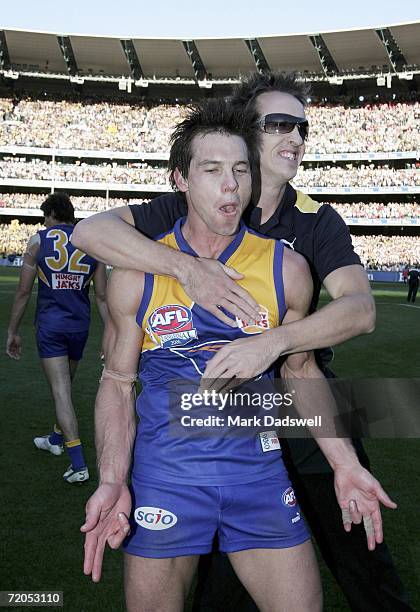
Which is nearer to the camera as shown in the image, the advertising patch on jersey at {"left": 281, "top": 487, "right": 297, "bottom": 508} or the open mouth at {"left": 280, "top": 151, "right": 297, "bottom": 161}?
the advertising patch on jersey at {"left": 281, "top": 487, "right": 297, "bottom": 508}

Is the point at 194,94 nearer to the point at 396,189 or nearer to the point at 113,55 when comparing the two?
the point at 113,55

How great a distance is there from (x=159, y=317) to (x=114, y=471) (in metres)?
0.61

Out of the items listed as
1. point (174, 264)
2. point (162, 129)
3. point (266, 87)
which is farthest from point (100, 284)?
point (162, 129)

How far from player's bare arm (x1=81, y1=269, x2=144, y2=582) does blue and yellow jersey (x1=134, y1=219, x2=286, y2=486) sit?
0.17 feet

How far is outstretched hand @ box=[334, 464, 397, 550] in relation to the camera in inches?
106

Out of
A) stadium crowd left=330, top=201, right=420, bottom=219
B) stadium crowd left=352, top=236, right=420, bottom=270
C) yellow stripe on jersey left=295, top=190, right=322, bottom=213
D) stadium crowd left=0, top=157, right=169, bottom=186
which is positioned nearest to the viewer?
yellow stripe on jersey left=295, top=190, right=322, bottom=213

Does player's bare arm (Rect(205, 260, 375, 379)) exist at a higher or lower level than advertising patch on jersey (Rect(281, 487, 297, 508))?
higher

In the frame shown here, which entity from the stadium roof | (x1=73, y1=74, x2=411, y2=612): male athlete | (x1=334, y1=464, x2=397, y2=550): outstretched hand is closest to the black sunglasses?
(x1=73, y1=74, x2=411, y2=612): male athlete

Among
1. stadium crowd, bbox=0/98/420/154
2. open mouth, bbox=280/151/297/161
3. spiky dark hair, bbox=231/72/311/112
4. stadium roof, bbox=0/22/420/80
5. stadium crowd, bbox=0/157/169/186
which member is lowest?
open mouth, bbox=280/151/297/161

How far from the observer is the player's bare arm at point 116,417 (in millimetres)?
2479

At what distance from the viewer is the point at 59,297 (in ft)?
21.9

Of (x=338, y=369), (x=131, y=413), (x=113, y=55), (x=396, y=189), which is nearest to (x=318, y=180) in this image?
(x=396, y=189)

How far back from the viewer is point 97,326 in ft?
59.7

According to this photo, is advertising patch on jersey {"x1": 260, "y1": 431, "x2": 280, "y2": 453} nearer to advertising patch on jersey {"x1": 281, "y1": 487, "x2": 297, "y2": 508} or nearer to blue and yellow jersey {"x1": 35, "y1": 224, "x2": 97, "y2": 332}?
advertising patch on jersey {"x1": 281, "y1": 487, "x2": 297, "y2": 508}
